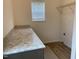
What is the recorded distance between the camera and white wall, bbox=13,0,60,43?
4.23m

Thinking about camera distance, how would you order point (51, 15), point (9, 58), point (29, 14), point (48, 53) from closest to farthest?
point (9, 58) → point (48, 53) → point (29, 14) → point (51, 15)

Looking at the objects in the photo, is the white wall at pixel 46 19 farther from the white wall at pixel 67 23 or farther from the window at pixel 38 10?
the white wall at pixel 67 23

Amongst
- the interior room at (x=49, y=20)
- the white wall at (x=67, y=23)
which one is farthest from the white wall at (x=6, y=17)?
the white wall at (x=67, y=23)

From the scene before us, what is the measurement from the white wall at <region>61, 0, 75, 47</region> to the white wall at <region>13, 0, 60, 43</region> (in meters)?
0.27

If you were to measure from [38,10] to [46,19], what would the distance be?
0.50 m

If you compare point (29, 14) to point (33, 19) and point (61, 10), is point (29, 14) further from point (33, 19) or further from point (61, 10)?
point (61, 10)

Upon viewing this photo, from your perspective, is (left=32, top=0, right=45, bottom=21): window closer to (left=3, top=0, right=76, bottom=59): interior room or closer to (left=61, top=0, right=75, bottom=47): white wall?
(left=3, top=0, right=76, bottom=59): interior room

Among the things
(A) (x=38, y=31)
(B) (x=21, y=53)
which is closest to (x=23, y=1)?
(A) (x=38, y=31)

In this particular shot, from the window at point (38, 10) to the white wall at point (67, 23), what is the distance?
2.76 feet

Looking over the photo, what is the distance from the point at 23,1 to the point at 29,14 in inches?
20.8

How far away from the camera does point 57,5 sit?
4.72 meters

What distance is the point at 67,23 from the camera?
13.9ft

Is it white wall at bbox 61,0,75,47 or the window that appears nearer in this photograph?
white wall at bbox 61,0,75,47

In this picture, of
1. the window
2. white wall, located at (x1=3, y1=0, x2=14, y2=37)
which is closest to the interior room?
the window
